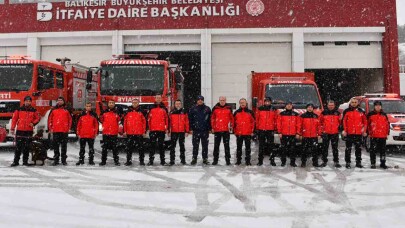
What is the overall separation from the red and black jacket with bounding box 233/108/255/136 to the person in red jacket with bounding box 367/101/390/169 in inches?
110

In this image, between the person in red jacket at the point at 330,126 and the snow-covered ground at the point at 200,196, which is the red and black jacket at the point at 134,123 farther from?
the person in red jacket at the point at 330,126

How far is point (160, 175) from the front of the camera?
8.74 meters

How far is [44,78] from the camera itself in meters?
Result: 12.6

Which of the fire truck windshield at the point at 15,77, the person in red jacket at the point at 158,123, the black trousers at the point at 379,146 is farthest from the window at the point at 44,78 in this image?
the black trousers at the point at 379,146

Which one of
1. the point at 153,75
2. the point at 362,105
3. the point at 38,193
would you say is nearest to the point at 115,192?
the point at 38,193

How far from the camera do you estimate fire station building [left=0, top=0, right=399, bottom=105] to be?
23.4 metres

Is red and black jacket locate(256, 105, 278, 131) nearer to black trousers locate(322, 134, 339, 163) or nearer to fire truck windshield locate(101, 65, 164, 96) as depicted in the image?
black trousers locate(322, 134, 339, 163)

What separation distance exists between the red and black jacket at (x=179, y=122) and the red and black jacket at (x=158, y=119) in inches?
5.9

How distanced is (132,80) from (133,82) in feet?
0.24

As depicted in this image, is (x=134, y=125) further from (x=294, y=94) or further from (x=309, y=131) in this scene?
(x=294, y=94)

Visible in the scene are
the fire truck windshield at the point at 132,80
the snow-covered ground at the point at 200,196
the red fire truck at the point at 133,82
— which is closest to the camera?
the snow-covered ground at the point at 200,196

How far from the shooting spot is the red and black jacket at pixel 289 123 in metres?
9.87

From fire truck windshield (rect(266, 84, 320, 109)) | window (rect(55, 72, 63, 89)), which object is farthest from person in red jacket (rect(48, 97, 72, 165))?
fire truck windshield (rect(266, 84, 320, 109))

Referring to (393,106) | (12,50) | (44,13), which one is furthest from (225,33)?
(12,50)
